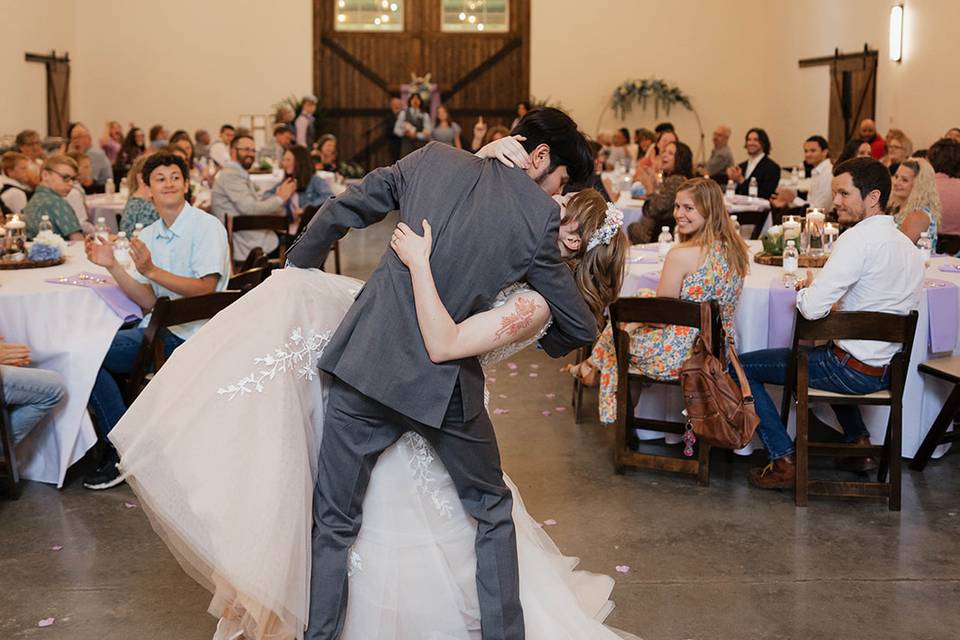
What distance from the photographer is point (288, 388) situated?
255cm

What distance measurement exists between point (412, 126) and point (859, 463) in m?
13.5

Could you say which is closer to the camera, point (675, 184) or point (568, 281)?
point (568, 281)

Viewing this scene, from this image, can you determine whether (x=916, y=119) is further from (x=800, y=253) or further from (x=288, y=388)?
(x=288, y=388)

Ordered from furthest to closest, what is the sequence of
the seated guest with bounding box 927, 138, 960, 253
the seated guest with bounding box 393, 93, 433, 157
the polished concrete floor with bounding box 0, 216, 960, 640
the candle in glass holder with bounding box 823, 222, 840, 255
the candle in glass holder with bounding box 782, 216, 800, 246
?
1. the seated guest with bounding box 393, 93, 433, 157
2. the seated guest with bounding box 927, 138, 960, 253
3. the candle in glass holder with bounding box 823, 222, 840, 255
4. the candle in glass holder with bounding box 782, 216, 800, 246
5. the polished concrete floor with bounding box 0, 216, 960, 640

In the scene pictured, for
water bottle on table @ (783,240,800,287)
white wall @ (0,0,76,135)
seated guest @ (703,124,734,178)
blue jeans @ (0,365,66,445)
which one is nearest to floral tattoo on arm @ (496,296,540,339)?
blue jeans @ (0,365,66,445)

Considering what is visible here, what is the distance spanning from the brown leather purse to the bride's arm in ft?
5.88

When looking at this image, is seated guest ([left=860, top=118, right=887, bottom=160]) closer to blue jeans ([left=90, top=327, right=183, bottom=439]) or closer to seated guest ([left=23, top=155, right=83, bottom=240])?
seated guest ([left=23, top=155, right=83, bottom=240])

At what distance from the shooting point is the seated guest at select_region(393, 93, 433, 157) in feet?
57.5

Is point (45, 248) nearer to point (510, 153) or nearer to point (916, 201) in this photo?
point (510, 153)

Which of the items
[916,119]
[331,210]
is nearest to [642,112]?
[916,119]

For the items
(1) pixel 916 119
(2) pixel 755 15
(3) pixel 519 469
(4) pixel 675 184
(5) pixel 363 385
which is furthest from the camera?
(2) pixel 755 15

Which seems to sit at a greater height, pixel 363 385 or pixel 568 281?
pixel 568 281

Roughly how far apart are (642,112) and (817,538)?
15.2 m

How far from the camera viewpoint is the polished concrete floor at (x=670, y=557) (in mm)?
3318
